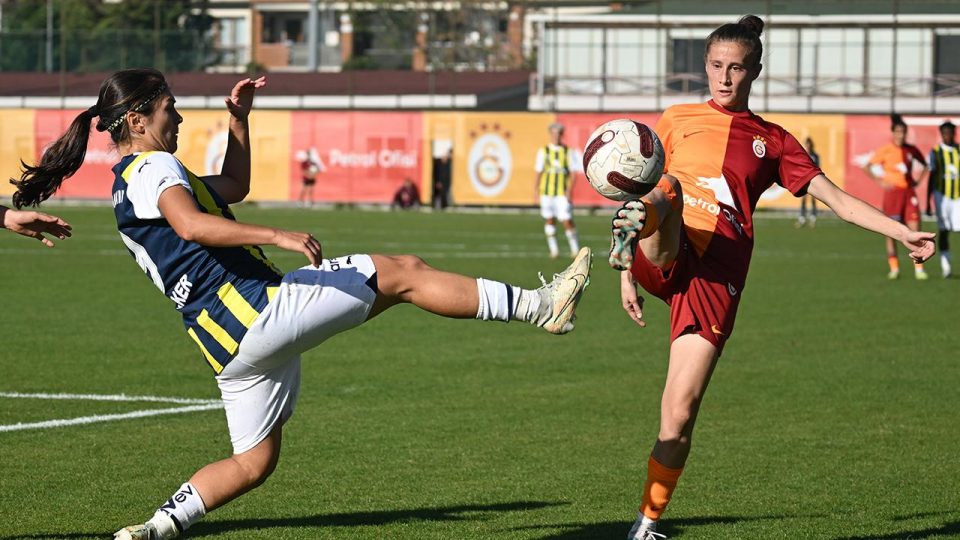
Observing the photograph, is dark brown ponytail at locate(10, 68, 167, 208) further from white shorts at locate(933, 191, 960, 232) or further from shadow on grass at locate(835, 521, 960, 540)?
white shorts at locate(933, 191, 960, 232)

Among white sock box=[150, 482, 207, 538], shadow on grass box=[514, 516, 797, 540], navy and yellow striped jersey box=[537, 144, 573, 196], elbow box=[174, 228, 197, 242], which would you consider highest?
elbow box=[174, 228, 197, 242]

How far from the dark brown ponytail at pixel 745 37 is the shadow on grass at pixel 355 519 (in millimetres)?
2450

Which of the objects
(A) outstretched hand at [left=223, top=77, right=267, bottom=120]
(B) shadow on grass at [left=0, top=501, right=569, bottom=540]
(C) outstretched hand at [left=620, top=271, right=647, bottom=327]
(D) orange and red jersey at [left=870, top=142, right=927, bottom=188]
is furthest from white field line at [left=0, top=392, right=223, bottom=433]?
(D) orange and red jersey at [left=870, top=142, right=927, bottom=188]

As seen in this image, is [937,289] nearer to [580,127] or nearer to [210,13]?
[580,127]

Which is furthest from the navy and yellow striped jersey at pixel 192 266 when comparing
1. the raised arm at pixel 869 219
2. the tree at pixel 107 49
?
the tree at pixel 107 49

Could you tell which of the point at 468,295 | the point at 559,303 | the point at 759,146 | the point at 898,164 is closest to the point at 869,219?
the point at 759,146

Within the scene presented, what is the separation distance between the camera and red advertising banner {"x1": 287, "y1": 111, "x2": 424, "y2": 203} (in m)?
43.2

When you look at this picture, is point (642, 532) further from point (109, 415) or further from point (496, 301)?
point (109, 415)

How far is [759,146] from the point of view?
21.4 feet

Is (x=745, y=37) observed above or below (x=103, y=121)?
above

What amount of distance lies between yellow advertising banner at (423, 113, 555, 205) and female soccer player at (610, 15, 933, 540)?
114 ft

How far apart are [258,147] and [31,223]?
1507 inches

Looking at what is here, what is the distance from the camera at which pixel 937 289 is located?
65.1 ft

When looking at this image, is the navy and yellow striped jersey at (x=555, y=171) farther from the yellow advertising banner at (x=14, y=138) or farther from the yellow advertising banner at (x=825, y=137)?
the yellow advertising banner at (x=14, y=138)
